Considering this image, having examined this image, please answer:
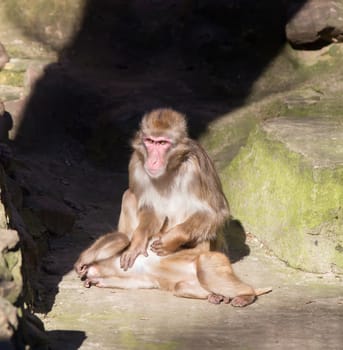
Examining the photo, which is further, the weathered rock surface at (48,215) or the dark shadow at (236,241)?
the weathered rock surface at (48,215)

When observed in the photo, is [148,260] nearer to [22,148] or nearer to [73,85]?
[22,148]

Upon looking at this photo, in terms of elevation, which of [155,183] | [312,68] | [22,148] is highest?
[155,183]

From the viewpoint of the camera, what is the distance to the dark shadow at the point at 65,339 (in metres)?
5.91

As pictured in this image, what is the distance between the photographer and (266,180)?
905 cm

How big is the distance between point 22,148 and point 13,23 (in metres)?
2.77

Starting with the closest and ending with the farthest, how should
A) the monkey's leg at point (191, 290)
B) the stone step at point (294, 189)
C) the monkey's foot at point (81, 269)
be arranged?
1. the monkey's leg at point (191, 290)
2. the monkey's foot at point (81, 269)
3. the stone step at point (294, 189)

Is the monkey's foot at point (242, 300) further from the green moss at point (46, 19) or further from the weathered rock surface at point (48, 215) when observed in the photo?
the green moss at point (46, 19)

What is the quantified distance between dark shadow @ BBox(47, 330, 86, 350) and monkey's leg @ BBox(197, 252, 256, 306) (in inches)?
48.9

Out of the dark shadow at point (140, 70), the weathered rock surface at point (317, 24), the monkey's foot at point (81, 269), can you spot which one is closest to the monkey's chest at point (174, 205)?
the monkey's foot at point (81, 269)

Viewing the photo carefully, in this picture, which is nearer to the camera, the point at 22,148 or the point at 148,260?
the point at 148,260

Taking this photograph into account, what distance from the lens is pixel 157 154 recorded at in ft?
24.5

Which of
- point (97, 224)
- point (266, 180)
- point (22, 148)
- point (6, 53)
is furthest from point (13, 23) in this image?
point (266, 180)

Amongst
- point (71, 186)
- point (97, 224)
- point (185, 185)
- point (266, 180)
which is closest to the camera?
point (185, 185)

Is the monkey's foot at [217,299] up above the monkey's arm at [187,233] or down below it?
below
